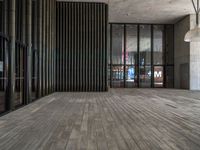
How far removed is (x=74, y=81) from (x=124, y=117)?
452 inches

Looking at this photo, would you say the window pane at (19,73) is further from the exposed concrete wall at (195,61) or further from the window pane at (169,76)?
the window pane at (169,76)

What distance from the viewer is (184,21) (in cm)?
2170

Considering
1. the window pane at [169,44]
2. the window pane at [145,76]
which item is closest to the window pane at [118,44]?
the window pane at [145,76]

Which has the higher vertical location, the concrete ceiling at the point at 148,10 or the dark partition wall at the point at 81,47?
the concrete ceiling at the point at 148,10

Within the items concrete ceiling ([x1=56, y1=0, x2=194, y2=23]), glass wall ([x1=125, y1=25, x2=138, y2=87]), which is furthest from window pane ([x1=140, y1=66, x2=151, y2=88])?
concrete ceiling ([x1=56, y1=0, x2=194, y2=23])

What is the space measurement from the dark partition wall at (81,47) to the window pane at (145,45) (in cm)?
740

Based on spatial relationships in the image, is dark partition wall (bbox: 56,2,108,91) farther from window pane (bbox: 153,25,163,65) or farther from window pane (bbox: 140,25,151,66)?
window pane (bbox: 153,25,163,65)

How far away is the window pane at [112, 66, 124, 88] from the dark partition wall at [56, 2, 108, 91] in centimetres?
619

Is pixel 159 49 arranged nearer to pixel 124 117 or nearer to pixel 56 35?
pixel 56 35

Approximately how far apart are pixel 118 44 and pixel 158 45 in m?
4.21

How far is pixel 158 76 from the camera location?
982 inches

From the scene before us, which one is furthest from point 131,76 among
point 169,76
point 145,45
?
point 169,76

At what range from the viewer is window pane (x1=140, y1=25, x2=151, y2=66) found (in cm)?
2488

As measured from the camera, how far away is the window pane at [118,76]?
2458cm
